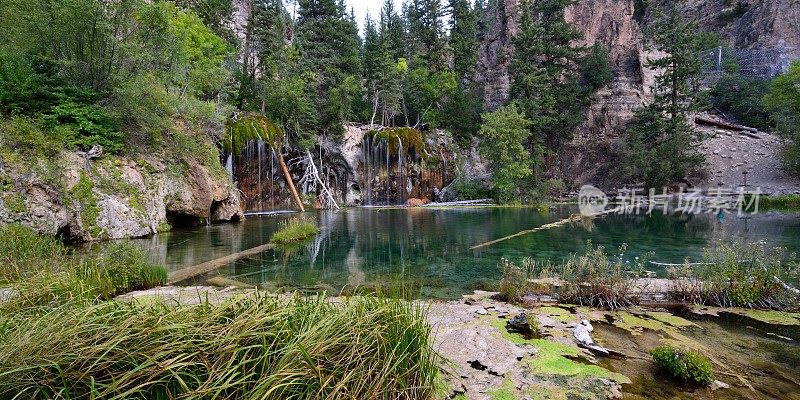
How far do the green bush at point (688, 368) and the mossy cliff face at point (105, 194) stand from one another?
14.2 metres

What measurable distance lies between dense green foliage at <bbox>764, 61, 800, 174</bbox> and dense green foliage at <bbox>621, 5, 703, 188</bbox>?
549 centimetres

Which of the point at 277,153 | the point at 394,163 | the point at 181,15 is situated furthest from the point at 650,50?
the point at 181,15

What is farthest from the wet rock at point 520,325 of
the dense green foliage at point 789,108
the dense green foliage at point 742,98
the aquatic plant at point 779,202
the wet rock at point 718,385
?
the dense green foliage at point 742,98

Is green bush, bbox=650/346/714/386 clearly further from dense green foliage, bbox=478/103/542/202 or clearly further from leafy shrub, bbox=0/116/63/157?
dense green foliage, bbox=478/103/542/202

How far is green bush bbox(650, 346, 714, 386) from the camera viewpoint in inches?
141

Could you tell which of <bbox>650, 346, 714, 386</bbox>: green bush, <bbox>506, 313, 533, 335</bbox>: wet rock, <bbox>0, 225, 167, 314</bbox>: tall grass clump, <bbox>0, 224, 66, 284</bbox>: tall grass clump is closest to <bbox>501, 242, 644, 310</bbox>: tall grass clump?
<bbox>506, 313, 533, 335</bbox>: wet rock

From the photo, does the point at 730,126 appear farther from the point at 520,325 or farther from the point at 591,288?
the point at 520,325

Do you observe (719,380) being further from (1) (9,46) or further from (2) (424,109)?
(2) (424,109)

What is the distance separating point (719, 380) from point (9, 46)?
20.6 metres

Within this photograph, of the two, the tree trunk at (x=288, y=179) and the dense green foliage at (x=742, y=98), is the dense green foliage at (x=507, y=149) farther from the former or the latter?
A: the dense green foliage at (x=742, y=98)

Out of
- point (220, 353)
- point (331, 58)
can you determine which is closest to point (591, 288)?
point (220, 353)

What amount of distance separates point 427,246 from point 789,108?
38430 mm

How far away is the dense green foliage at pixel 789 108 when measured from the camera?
28256 millimetres

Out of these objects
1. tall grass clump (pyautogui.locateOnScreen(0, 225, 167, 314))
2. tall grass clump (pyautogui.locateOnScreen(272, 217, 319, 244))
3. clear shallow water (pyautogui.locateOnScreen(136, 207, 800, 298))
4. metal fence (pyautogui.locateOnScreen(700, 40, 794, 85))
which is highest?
metal fence (pyautogui.locateOnScreen(700, 40, 794, 85))
